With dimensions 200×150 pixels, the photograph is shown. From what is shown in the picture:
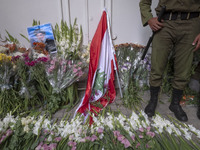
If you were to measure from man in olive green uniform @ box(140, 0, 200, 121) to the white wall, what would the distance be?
69 cm

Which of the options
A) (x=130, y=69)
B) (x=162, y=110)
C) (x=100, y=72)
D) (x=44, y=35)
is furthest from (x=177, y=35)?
(x=44, y=35)

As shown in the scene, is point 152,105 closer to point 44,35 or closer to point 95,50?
point 95,50

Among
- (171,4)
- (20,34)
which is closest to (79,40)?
(20,34)

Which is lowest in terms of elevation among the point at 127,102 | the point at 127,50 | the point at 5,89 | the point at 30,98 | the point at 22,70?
the point at 127,102

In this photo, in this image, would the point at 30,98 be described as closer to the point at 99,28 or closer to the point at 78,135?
the point at 78,135

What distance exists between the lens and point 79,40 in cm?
257

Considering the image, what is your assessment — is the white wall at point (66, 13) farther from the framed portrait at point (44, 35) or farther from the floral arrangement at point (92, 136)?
the floral arrangement at point (92, 136)

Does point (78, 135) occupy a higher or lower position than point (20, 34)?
lower

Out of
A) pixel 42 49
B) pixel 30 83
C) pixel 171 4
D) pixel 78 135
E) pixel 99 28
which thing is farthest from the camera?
pixel 99 28

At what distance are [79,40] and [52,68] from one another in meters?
0.86

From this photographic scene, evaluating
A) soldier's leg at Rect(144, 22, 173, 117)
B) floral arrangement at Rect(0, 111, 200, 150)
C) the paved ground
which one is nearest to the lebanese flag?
the paved ground

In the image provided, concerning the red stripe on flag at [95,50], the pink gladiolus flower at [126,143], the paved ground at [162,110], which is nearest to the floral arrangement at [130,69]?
the paved ground at [162,110]

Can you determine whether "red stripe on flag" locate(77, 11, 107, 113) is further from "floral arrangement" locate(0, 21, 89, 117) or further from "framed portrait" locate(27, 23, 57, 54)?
"framed portrait" locate(27, 23, 57, 54)

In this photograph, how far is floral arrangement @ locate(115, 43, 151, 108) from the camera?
2.44 meters
